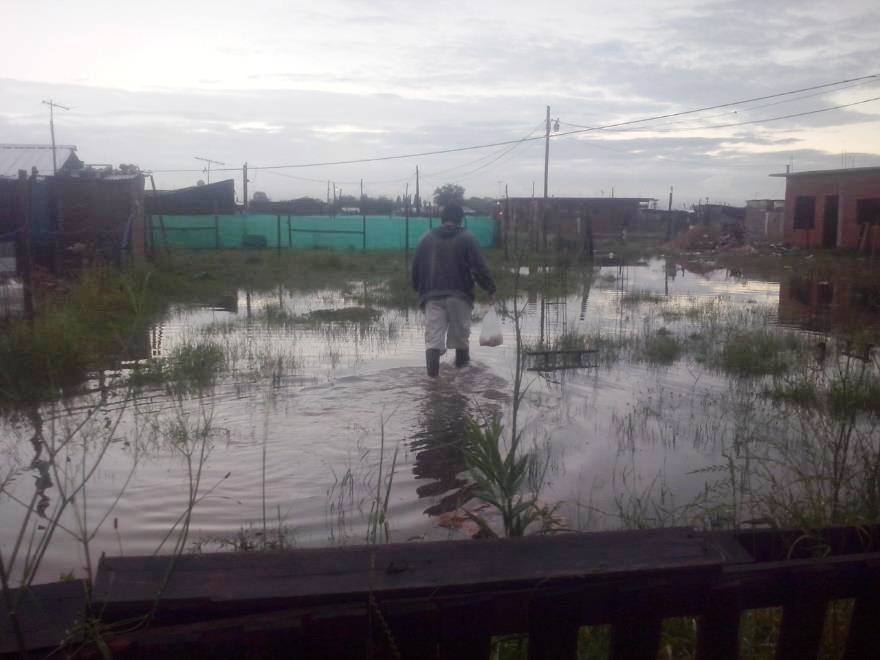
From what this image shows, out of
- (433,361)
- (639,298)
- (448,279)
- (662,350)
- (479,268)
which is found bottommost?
(639,298)

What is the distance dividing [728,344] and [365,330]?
16.1ft

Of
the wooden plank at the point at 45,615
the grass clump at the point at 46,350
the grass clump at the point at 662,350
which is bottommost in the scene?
the grass clump at the point at 662,350

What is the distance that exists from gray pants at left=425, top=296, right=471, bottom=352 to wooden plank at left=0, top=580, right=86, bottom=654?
6529mm

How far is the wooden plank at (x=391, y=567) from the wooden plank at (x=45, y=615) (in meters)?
0.11

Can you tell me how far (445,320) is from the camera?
8.98m

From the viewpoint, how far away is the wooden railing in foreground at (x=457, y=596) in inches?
89.5

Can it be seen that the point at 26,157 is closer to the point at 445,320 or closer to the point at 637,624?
the point at 445,320

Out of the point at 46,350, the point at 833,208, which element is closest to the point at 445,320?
the point at 46,350

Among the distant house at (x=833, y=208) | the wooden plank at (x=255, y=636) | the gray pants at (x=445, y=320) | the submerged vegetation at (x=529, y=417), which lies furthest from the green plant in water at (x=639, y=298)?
the wooden plank at (x=255, y=636)

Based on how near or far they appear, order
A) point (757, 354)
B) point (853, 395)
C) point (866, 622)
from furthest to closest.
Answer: point (757, 354) → point (853, 395) → point (866, 622)

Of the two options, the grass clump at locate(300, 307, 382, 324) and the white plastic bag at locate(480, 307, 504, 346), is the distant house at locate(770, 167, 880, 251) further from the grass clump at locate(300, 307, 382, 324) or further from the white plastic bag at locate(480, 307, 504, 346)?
the white plastic bag at locate(480, 307, 504, 346)

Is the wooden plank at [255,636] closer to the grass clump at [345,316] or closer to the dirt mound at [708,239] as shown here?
the grass clump at [345,316]

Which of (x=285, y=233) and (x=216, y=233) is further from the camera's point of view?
(x=285, y=233)

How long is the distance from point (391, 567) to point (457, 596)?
21cm
